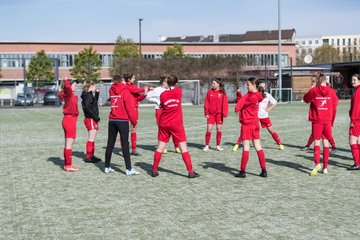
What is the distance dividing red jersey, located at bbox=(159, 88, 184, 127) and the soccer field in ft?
3.38

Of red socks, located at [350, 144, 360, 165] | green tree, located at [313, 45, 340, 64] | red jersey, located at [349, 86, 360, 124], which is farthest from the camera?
green tree, located at [313, 45, 340, 64]

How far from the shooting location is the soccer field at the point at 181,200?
6.08 meters

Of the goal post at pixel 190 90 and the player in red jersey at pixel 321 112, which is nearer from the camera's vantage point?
the player in red jersey at pixel 321 112

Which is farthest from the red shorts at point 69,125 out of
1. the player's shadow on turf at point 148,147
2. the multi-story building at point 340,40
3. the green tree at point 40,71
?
the multi-story building at point 340,40

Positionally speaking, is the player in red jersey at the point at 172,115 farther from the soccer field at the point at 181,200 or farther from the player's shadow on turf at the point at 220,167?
the player's shadow on turf at the point at 220,167

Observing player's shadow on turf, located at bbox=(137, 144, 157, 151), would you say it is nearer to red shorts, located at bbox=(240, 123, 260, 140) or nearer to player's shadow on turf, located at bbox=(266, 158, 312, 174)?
player's shadow on turf, located at bbox=(266, 158, 312, 174)

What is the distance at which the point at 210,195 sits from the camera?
8008 millimetres

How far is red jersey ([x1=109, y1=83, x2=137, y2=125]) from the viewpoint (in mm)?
9781

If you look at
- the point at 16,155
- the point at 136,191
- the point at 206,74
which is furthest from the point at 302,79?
the point at 136,191

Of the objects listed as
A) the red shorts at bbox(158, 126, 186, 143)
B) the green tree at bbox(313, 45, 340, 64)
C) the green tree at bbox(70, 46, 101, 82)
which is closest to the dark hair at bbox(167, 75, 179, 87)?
the red shorts at bbox(158, 126, 186, 143)

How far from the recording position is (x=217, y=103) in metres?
13.4

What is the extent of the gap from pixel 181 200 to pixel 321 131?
3.29m

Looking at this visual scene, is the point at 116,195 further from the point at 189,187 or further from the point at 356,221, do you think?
the point at 356,221

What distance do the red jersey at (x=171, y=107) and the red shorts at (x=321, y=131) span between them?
96.6 inches
